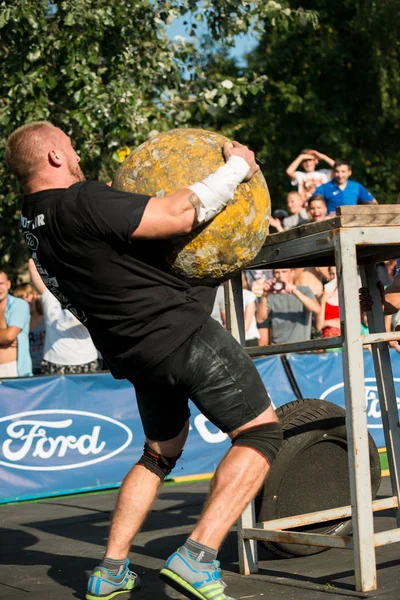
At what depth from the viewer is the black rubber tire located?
5.16 meters

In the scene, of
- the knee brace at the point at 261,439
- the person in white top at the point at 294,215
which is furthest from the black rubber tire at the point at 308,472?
the person in white top at the point at 294,215

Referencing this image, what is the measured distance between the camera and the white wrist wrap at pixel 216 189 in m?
3.99

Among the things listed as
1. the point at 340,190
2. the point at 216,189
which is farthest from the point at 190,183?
the point at 340,190

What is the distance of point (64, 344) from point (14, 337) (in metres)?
0.55

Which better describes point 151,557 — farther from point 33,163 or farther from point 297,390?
point 297,390

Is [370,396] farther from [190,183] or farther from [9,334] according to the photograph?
[190,183]

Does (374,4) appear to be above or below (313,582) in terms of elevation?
above

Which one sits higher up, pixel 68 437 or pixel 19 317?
pixel 19 317

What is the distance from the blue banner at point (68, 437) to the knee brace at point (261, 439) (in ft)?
16.8

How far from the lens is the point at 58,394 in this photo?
9281 mm

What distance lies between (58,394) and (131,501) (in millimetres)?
4835

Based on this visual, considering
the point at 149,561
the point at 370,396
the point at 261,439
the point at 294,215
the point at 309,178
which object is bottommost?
the point at 149,561

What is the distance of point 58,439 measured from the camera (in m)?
9.23

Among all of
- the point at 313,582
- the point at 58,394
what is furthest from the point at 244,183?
the point at 58,394
